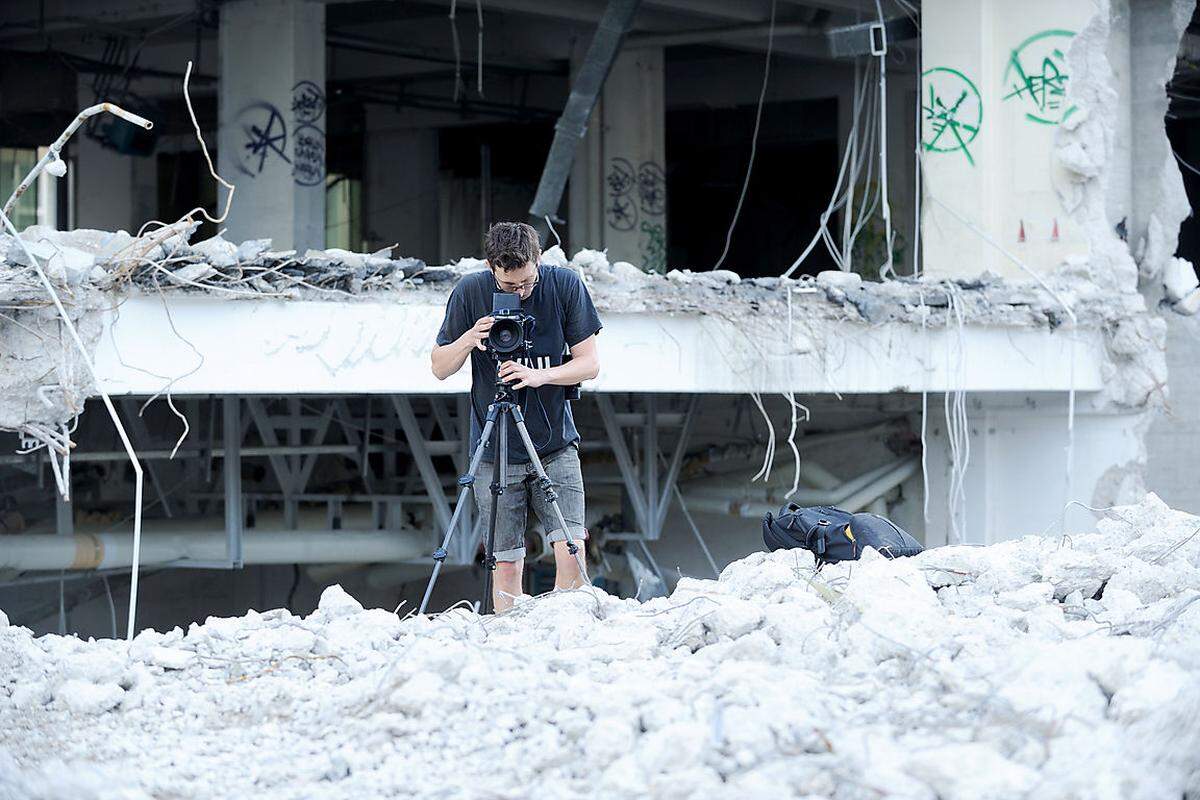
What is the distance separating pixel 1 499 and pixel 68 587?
3.73ft

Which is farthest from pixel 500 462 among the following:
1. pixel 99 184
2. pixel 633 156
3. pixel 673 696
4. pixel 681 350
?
pixel 99 184

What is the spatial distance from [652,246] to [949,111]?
5099 mm

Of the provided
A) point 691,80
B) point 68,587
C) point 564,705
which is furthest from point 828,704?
point 691,80

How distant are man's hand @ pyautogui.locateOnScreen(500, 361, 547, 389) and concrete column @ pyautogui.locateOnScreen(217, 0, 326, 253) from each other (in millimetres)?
7870

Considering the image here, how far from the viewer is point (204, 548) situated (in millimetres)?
8984

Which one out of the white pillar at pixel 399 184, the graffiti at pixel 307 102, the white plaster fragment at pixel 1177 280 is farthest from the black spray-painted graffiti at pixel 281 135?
the white plaster fragment at pixel 1177 280

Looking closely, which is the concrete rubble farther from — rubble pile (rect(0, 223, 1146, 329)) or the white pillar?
the white pillar

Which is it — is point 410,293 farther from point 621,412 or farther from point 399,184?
point 399,184

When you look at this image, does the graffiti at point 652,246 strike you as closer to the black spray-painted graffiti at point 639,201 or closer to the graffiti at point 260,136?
the black spray-painted graffiti at point 639,201

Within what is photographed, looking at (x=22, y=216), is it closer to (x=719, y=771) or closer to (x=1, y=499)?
(x=1, y=499)

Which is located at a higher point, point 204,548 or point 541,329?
point 541,329

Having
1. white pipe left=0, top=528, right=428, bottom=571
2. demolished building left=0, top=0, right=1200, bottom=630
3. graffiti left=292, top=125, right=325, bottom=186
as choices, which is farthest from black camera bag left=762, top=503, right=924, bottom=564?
graffiti left=292, top=125, right=325, bottom=186

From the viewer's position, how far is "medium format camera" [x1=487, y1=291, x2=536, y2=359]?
461 centimetres

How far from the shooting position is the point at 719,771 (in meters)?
2.76
